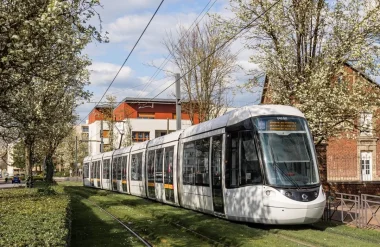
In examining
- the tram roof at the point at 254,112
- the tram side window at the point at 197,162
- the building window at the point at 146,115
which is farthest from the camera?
the building window at the point at 146,115

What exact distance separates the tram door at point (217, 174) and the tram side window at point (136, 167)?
1175 cm

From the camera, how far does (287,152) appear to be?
13.5 metres

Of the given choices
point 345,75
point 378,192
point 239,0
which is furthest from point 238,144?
point 378,192

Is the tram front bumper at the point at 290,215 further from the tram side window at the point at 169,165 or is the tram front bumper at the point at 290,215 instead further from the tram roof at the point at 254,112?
the tram side window at the point at 169,165

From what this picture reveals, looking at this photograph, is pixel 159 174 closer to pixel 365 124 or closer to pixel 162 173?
pixel 162 173

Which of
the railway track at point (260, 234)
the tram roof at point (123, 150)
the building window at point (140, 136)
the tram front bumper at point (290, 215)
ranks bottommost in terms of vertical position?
the railway track at point (260, 234)

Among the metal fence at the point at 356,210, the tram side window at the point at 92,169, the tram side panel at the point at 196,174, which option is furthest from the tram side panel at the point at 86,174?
the metal fence at the point at 356,210

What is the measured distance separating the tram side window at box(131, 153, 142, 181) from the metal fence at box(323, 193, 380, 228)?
40.3 feet

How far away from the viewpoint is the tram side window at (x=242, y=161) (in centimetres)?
1358

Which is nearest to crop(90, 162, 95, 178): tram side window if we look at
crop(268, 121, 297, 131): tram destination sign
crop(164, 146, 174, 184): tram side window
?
crop(164, 146, 174, 184): tram side window

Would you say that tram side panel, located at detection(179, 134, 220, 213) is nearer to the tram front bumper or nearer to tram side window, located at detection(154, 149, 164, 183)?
tram side window, located at detection(154, 149, 164, 183)

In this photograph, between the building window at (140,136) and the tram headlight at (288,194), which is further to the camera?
the building window at (140,136)

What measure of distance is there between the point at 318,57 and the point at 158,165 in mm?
8708

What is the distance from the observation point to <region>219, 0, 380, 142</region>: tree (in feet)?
64.0
